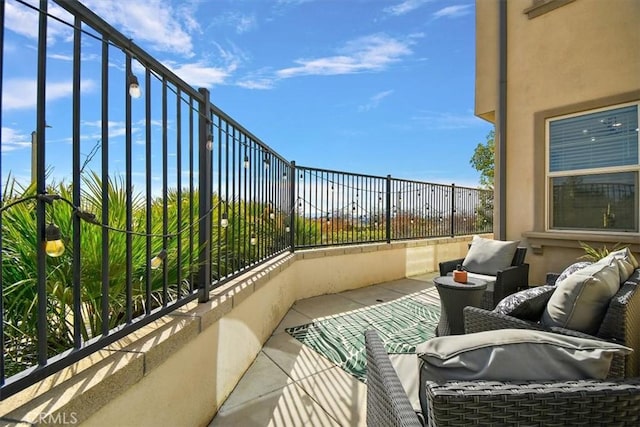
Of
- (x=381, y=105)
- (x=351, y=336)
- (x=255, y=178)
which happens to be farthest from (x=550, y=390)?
(x=381, y=105)

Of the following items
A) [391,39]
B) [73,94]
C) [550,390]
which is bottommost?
[550,390]

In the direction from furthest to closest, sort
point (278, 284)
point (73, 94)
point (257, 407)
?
point (278, 284), point (257, 407), point (73, 94)

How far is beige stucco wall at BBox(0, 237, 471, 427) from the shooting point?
1.00 meters

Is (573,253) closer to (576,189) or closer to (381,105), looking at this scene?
(576,189)

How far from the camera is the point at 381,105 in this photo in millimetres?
9656

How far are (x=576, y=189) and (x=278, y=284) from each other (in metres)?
4.11

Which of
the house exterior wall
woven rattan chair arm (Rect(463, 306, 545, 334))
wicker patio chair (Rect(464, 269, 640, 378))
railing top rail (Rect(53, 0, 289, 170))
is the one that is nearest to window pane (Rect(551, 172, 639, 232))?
the house exterior wall

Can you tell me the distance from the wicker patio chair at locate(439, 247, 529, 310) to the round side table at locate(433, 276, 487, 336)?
0.64 metres

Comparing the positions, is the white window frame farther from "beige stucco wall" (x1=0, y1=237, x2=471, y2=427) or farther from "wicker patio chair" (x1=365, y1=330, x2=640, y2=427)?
"wicker patio chair" (x1=365, y1=330, x2=640, y2=427)

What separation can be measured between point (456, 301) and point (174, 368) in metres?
2.49

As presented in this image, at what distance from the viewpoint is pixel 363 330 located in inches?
135

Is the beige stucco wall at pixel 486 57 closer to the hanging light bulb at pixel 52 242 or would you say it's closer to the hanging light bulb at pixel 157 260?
the hanging light bulb at pixel 157 260

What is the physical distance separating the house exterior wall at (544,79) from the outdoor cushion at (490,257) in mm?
645

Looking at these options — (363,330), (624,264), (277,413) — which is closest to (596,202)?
(624,264)
